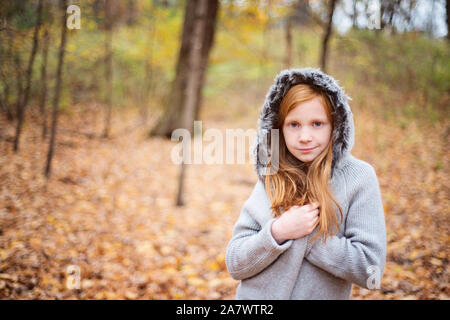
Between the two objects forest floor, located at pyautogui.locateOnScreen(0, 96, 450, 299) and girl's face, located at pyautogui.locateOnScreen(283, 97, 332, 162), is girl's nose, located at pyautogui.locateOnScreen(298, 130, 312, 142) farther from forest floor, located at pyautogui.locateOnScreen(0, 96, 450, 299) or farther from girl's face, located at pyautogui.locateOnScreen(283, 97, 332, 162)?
forest floor, located at pyautogui.locateOnScreen(0, 96, 450, 299)

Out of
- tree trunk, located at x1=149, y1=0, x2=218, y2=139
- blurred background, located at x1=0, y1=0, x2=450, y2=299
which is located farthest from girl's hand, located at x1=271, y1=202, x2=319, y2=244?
tree trunk, located at x1=149, y1=0, x2=218, y2=139

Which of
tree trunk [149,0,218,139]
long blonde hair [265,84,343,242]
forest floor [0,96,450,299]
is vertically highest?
tree trunk [149,0,218,139]

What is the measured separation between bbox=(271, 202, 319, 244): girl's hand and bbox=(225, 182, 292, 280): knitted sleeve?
0.04 metres

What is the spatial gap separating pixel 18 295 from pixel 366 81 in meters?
11.9

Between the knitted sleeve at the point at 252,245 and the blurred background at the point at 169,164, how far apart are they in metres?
2.12

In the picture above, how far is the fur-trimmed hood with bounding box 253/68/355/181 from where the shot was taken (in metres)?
1.50

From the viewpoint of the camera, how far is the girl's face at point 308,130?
1.49 m

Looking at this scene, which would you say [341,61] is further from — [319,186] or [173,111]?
[319,186]

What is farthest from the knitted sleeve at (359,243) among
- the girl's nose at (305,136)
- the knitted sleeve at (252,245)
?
the girl's nose at (305,136)

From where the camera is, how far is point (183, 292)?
337 centimetres

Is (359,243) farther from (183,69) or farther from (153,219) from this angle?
(183,69)

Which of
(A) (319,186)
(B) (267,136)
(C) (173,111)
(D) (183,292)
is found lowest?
(D) (183,292)

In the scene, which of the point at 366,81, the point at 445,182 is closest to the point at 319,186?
the point at 445,182

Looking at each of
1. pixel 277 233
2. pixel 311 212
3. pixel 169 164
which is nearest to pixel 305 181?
pixel 311 212
